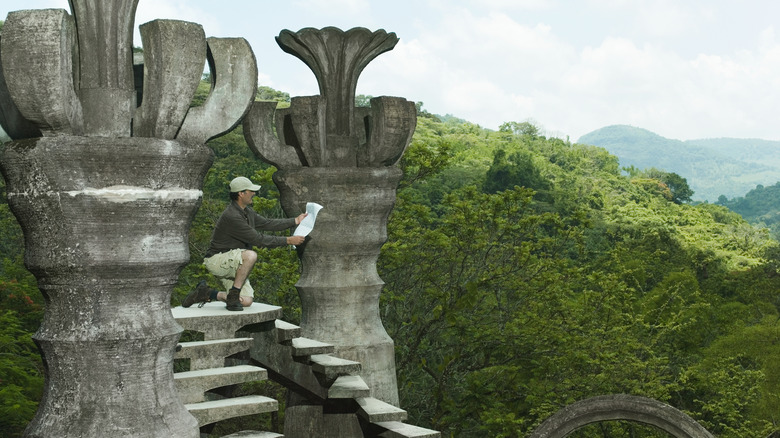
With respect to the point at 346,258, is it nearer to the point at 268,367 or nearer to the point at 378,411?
the point at 268,367

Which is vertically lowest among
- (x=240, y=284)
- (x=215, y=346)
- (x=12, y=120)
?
(x=215, y=346)

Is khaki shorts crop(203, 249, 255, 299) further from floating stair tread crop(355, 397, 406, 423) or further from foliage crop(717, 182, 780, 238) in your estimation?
foliage crop(717, 182, 780, 238)

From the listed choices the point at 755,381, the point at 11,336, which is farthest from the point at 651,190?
the point at 11,336

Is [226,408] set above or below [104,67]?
below

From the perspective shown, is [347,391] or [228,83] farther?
[347,391]

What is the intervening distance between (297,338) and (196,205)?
2.93 metres

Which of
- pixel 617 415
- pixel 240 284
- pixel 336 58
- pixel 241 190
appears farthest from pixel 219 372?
pixel 617 415

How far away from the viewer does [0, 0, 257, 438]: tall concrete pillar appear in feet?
16.1

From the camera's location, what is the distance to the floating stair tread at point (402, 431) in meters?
7.19

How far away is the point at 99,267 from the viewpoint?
495 cm

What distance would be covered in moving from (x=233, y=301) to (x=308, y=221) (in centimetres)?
89

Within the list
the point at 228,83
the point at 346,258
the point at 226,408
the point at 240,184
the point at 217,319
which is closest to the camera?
the point at 228,83

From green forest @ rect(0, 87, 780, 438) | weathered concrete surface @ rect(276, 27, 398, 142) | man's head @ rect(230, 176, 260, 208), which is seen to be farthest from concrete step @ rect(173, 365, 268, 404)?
green forest @ rect(0, 87, 780, 438)

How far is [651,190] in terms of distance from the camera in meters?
61.2
